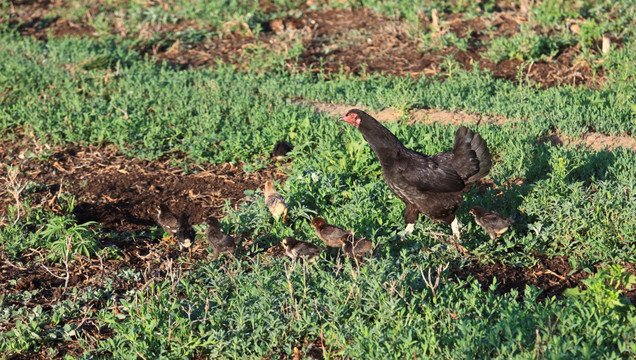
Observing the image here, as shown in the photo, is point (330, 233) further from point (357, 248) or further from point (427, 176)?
point (427, 176)

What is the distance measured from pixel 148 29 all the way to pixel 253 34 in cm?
202

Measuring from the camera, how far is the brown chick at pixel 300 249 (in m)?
6.33

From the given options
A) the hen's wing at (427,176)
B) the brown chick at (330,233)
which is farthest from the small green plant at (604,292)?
the brown chick at (330,233)

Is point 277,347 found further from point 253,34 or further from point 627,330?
point 253,34

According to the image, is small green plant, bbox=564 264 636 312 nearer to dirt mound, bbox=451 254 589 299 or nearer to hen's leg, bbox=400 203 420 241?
dirt mound, bbox=451 254 589 299

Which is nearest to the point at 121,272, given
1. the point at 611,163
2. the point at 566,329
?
the point at 566,329

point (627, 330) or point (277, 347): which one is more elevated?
point (627, 330)

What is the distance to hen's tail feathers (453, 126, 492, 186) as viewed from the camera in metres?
6.74

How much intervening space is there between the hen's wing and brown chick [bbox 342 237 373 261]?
854 mm

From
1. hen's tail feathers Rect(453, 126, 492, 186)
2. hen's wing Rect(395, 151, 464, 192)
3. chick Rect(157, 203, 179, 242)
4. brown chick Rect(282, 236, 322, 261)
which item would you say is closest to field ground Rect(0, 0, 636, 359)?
brown chick Rect(282, 236, 322, 261)

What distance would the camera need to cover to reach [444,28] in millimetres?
12445

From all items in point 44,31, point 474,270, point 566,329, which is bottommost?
point 44,31

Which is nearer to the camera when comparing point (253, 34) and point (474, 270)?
point (474, 270)

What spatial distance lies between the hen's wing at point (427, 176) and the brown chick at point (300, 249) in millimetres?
1085
